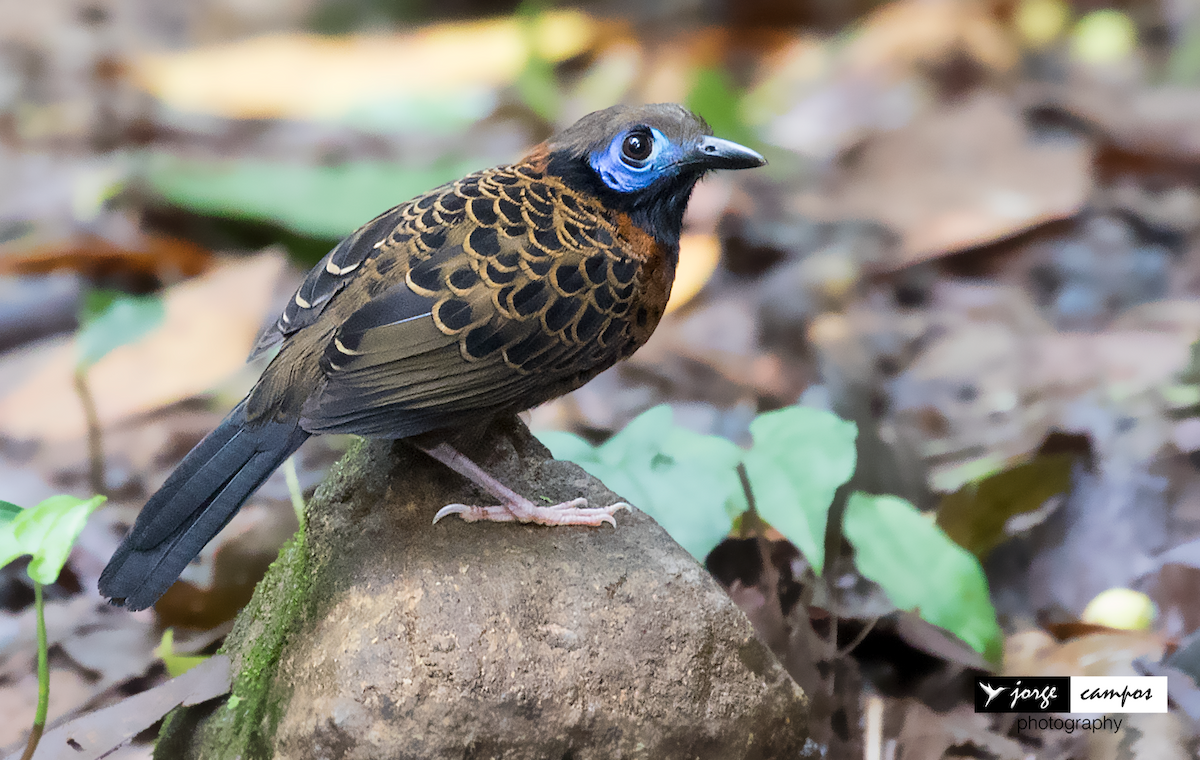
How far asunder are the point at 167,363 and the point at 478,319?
10.4 feet

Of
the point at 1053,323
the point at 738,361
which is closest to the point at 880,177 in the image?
the point at 1053,323

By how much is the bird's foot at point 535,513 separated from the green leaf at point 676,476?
211mm

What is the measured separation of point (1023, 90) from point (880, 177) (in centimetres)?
202

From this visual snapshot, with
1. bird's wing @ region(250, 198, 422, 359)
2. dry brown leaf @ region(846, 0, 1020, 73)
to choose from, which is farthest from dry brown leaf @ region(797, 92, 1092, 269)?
bird's wing @ region(250, 198, 422, 359)

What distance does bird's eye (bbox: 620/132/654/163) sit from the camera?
299 cm

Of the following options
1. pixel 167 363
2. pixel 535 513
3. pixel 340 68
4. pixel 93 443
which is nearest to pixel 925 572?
pixel 535 513

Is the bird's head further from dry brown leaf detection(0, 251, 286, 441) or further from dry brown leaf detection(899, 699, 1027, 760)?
dry brown leaf detection(0, 251, 286, 441)

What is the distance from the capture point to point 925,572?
307cm

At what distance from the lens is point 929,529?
10.3 feet

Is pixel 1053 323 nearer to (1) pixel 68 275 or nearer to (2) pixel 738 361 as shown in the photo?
(2) pixel 738 361

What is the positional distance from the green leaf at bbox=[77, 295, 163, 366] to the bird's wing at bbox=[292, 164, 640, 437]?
1579 mm

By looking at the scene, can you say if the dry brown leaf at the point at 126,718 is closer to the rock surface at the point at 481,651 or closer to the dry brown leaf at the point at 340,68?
the rock surface at the point at 481,651

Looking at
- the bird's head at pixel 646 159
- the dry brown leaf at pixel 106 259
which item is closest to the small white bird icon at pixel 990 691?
the bird's head at pixel 646 159

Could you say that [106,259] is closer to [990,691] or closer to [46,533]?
[46,533]
